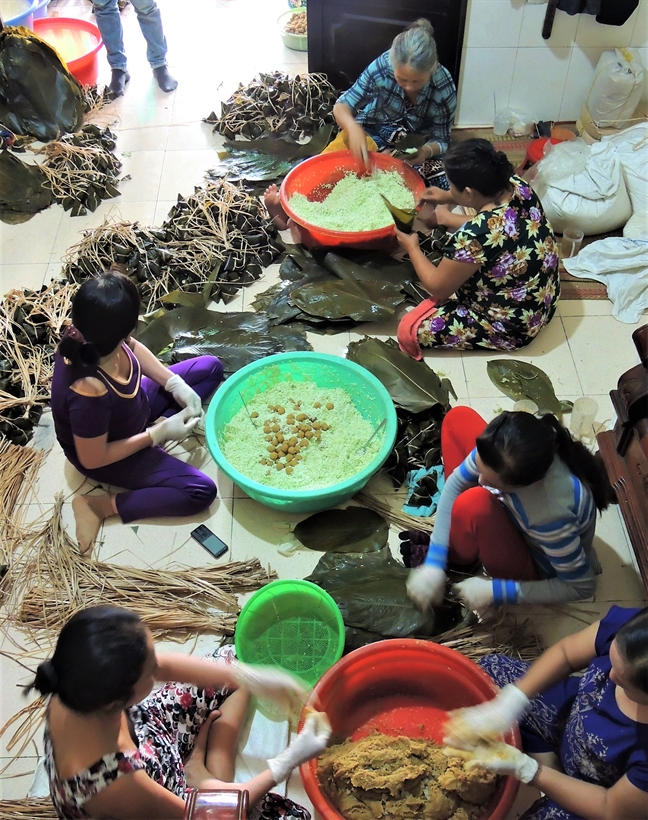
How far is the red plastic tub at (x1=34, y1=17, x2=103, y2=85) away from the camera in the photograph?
4680 mm

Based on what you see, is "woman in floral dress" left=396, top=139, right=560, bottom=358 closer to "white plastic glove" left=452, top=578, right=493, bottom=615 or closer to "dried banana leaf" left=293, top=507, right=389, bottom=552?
"dried banana leaf" left=293, top=507, right=389, bottom=552

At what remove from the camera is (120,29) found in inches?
174

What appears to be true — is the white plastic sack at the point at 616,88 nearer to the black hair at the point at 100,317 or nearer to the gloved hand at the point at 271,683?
the black hair at the point at 100,317

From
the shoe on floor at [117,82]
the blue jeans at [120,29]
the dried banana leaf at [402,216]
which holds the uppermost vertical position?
the blue jeans at [120,29]

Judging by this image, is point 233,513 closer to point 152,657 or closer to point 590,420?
point 152,657

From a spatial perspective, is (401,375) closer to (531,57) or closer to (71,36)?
(531,57)

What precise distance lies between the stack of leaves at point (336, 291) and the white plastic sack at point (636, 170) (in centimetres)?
118

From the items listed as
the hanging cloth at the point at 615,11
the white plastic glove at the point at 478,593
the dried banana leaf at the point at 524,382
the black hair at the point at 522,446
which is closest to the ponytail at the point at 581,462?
the black hair at the point at 522,446

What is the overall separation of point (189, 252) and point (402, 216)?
42.0 inches

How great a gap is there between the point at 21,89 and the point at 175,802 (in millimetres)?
4102

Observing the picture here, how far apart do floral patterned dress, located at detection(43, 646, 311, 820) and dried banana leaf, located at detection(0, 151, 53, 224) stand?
113 inches

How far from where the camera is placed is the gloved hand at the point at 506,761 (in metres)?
1.50

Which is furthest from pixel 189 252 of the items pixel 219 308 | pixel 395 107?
pixel 395 107

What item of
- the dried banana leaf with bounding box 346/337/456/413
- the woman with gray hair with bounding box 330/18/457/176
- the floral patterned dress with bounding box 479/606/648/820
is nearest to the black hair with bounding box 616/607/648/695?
the floral patterned dress with bounding box 479/606/648/820
